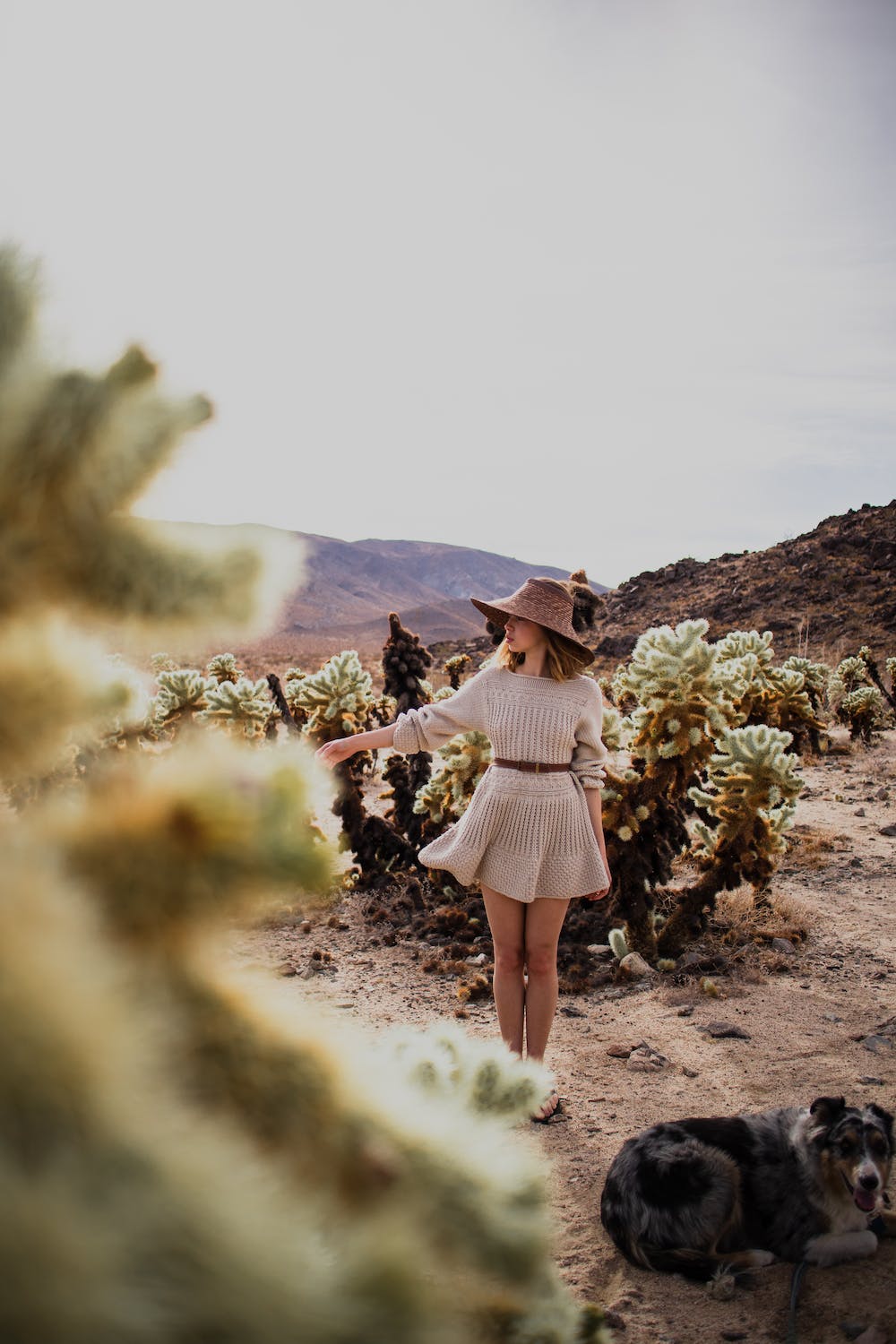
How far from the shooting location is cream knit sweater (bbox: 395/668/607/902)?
3.67 meters

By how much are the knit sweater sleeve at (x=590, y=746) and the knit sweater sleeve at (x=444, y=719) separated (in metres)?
0.44

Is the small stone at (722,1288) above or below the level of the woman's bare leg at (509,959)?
below

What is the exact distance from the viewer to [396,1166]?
2.29 feet

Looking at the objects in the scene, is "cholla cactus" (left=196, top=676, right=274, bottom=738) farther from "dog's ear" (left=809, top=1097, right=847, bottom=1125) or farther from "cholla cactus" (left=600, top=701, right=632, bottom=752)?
"dog's ear" (left=809, top=1097, right=847, bottom=1125)

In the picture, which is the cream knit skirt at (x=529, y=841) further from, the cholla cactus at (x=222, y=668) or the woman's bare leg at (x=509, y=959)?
the cholla cactus at (x=222, y=668)

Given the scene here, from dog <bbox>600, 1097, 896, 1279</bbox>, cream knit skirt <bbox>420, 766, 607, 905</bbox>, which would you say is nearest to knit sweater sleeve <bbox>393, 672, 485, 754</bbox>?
cream knit skirt <bbox>420, 766, 607, 905</bbox>

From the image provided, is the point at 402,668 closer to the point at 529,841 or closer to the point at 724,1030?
the point at 724,1030

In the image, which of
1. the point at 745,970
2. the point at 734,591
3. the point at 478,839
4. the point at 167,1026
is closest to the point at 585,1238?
the point at 478,839

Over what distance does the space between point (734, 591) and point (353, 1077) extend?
44.8 m

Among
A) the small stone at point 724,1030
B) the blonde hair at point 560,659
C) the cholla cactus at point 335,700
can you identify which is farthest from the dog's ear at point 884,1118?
the cholla cactus at point 335,700

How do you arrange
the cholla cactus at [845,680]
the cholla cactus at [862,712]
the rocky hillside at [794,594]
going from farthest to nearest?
the rocky hillside at [794,594], the cholla cactus at [845,680], the cholla cactus at [862,712]

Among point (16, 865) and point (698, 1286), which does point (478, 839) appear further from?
point (16, 865)

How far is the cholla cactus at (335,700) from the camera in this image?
7.68 meters

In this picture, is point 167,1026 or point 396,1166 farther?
point 396,1166
